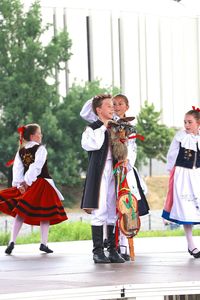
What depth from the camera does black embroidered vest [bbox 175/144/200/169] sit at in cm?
862

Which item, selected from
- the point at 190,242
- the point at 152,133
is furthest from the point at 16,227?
the point at 152,133

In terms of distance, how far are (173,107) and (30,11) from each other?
45.2 feet

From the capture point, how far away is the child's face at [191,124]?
863 centimetres

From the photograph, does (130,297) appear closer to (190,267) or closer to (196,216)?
(190,267)

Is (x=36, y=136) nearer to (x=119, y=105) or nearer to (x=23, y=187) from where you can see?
(x=23, y=187)

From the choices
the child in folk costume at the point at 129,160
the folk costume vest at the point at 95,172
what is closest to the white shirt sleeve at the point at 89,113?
the child in folk costume at the point at 129,160

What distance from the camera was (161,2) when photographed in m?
53.9

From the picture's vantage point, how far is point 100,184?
756 centimetres

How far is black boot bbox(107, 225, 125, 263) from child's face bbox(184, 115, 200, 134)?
151cm

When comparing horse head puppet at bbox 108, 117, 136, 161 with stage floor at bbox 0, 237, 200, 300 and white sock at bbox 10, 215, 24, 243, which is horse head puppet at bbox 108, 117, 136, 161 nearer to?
stage floor at bbox 0, 237, 200, 300

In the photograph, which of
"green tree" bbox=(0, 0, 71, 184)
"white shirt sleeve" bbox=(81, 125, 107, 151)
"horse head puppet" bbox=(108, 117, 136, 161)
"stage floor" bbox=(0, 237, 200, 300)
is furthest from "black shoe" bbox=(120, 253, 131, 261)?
"green tree" bbox=(0, 0, 71, 184)

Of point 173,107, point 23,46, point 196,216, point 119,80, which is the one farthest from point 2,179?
point 196,216

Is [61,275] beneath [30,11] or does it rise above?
beneath

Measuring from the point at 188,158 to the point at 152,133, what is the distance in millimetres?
41334
